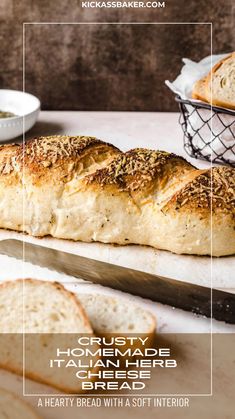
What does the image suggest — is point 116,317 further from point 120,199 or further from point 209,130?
point 209,130

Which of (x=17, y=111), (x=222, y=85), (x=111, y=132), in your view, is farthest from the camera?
(x=17, y=111)

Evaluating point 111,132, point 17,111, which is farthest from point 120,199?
point 17,111

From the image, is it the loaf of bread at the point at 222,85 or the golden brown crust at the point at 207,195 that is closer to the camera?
the golden brown crust at the point at 207,195

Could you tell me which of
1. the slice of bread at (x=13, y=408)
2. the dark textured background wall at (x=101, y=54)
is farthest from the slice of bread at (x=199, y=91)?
the slice of bread at (x=13, y=408)

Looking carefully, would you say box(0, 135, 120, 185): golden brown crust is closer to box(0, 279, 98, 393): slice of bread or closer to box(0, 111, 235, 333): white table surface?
box(0, 111, 235, 333): white table surface

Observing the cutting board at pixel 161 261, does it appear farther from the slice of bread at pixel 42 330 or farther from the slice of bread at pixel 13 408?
the slice of bread at pixel 13 408

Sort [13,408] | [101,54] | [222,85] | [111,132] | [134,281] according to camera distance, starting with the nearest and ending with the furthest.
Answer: [13,408]
[134,281]
[222,85]
[111,132]
[101,54]

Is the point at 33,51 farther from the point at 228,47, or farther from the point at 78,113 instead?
the point at 228,47
